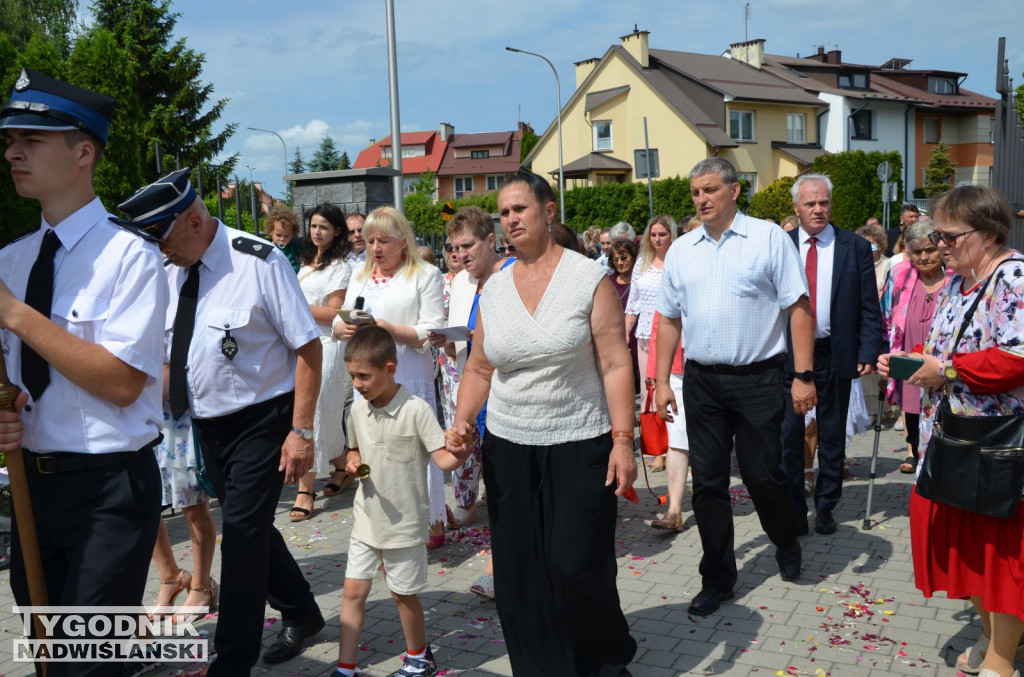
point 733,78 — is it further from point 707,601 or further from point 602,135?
point 707,601

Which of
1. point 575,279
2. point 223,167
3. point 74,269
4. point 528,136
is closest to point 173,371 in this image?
point 74,269

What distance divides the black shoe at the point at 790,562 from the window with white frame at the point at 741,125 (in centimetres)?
4651

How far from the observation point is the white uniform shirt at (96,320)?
278 cm

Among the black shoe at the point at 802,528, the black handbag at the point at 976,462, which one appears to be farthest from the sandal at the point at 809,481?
the black handbag at the point at 976,462

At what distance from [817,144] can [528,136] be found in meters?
32.8

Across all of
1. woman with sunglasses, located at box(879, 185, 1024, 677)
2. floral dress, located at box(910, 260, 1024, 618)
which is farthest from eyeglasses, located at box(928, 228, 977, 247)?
floral dress, located at box(910, 260, 1024, 618)

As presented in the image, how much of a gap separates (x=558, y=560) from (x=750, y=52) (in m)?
58.1

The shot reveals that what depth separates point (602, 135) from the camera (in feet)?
172

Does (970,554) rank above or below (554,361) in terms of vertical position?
below

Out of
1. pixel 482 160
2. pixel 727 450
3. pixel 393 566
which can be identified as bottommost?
pixel 393 566

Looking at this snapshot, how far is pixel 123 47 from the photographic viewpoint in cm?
3634

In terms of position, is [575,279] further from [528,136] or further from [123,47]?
[528,136]

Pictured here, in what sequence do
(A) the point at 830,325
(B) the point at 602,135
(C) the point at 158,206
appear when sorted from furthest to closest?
(B) the point at 602,135
(A) the point at 830,325
(C) the point at 158,206

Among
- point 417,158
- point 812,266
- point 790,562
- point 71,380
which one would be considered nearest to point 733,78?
point 812,266
